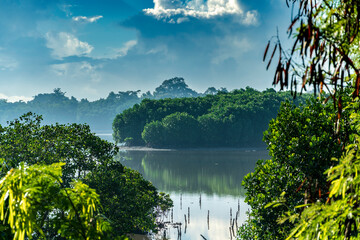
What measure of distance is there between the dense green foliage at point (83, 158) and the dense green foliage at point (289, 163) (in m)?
8.40

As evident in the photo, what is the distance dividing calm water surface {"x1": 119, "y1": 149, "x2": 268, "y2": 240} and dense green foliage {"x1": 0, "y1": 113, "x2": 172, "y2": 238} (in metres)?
7.35

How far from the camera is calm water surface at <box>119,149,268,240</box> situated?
3153cm

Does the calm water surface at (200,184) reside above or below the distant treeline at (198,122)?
below

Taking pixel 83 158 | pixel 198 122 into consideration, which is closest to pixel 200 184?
pixel 83 158

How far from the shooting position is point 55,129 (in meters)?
25.2

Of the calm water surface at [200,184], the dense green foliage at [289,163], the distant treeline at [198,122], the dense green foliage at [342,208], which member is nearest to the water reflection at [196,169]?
the calm water surface at [200,184]

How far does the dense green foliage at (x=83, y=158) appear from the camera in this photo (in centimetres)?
2125

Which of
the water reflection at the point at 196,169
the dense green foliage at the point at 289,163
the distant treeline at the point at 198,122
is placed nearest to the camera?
the dense green foliage at the point at 289,163

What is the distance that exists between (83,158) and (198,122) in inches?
2829

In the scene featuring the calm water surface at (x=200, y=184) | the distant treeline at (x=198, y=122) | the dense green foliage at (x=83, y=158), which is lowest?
the calm water surface at (x=200, y=184)

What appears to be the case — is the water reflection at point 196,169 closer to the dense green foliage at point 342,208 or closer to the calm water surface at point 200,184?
the calm water surface at point 200,184

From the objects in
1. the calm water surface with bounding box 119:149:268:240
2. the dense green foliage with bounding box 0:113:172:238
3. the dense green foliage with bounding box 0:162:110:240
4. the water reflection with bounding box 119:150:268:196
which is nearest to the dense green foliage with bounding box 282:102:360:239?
the dense green foliage with bounding box 0:162:110:240

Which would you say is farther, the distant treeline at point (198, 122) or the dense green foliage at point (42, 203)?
the distant treeline at point (198, 122)

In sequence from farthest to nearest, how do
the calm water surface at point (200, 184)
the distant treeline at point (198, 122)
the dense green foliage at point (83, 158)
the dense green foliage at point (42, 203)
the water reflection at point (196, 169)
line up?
the distant treeline at point (198, 122), the water reflection at point (196, 169), the calm water surface at point (200, 184), the dense green foliage at point (83, 158), the dense green foliage at point (42, 203)
